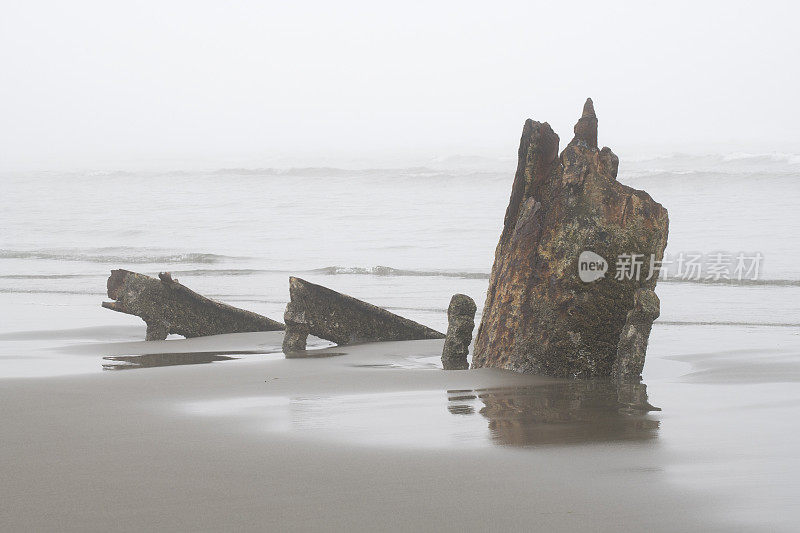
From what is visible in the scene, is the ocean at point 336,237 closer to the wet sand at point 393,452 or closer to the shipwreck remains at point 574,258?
the wet sand at point 393,452

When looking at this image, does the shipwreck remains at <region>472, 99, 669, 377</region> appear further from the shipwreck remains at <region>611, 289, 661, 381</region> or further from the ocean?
the ocean

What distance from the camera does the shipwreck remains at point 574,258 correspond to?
4.27 m

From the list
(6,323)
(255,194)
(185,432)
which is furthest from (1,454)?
(255,194)

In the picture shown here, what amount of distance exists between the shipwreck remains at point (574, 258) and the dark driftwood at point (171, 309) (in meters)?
2.71

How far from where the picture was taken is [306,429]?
3219 mm

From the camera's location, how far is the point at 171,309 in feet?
21.0

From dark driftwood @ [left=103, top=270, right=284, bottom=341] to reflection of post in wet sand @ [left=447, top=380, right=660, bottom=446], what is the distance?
9.92 feet

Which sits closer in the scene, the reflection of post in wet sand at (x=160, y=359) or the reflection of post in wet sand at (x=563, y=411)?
the reflection of post in wet sand at (x=563, y=411)

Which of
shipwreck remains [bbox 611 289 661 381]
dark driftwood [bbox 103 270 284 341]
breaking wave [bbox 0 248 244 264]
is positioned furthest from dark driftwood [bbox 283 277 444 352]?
breaking wave [bbox 0 248 244 264]

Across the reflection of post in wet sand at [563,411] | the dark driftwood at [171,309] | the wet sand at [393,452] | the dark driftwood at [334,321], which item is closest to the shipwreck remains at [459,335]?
the wet sand at [393,452]

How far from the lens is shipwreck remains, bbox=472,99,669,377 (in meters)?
4.27

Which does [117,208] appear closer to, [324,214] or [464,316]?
[324,214]

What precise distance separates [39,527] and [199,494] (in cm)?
42

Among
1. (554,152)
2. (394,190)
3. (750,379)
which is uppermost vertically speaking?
(394,190)
